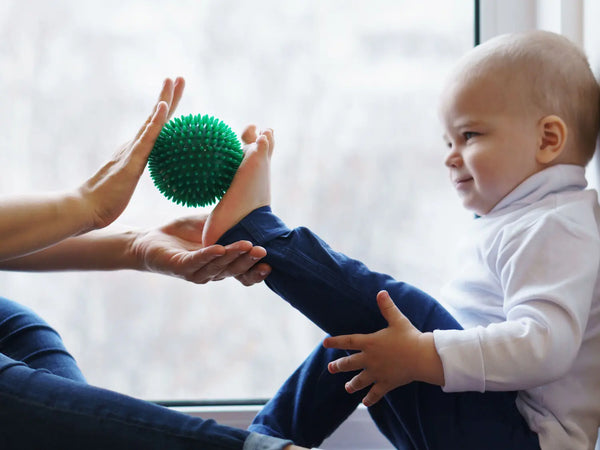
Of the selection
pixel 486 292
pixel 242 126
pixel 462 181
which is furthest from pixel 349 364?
pixel 242 126

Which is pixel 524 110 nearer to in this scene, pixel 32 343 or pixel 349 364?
pixel 349 364

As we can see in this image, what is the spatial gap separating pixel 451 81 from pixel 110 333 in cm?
80

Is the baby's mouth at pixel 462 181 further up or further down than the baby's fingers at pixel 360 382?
further up

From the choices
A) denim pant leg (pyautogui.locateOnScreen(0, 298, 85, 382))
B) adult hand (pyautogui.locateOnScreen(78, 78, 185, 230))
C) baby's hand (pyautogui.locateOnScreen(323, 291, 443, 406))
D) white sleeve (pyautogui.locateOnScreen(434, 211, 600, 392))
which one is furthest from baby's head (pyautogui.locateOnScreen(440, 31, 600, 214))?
denim pant leg (pyautogui.locateOnScreen(0, 298, 85, 382))

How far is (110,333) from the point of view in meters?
1.41

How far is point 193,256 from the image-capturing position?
99 centimetres

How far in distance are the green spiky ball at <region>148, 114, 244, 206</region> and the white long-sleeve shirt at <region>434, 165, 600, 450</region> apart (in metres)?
0.35

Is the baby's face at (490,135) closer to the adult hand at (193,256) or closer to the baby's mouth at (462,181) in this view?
the baby's mouth at (462,181)

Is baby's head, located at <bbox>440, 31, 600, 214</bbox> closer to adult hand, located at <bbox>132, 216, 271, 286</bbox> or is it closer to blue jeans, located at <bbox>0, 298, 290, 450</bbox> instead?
adult hand, located at <bbox>132, 216, 271, 286</bbox>

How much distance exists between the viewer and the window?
138 centimetres

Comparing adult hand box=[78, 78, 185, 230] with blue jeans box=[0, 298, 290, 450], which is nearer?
blue jeans box=[0, 298, 290, 450]

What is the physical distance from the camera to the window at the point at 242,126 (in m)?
1.38

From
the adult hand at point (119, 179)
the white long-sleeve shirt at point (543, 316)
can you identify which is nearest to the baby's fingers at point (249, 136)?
the adult hand at point (119, 179)

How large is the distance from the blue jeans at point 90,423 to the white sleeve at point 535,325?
0.25 metres
